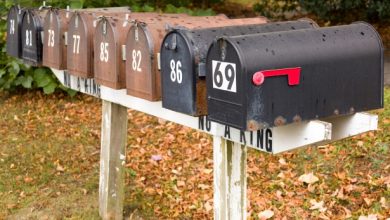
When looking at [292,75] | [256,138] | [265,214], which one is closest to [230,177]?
[256,138]

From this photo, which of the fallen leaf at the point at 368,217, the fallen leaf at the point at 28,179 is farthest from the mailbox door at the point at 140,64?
the fallen leaf at the point at 28,179

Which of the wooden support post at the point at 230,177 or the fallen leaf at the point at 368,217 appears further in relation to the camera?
the fallen leaf at the point at 368,217

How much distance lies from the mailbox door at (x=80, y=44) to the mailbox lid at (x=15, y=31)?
67 centimetres

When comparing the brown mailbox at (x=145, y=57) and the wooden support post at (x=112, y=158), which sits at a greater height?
the brown mailbox at (x=145, y=57)

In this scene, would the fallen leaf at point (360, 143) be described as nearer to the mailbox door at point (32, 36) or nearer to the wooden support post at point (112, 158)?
the wooden support post at point (112, 158)

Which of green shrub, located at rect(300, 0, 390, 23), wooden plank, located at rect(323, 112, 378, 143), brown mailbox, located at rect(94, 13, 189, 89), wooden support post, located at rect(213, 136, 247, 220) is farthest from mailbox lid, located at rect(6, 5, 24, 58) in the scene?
green shrub, located at rect(300, 0, 390, 23)

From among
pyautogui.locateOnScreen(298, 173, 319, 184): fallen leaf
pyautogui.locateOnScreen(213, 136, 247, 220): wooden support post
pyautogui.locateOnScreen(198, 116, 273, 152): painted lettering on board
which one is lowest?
pyautogui.locateOnScreen(298, 173, 319, 184): fallen leaf

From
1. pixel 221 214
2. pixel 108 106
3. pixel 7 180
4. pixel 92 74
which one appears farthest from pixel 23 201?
pixel 221 214

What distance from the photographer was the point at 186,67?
2.68m

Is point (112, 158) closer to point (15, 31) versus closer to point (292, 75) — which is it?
point (15, 31)

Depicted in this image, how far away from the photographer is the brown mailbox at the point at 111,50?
3.23m

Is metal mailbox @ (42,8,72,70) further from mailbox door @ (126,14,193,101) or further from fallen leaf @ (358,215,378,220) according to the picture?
fallen leaf @ (358,215,378,220)

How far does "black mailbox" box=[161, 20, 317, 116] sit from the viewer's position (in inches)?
105

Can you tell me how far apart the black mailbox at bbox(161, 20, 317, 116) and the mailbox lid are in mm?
1675
